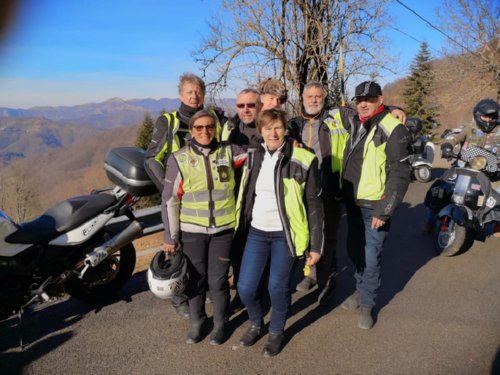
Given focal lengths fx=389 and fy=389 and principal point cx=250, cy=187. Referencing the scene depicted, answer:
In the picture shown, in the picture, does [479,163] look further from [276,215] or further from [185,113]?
[185,113]

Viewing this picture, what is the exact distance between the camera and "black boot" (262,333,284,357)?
2.89m

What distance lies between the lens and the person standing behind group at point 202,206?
2846mm

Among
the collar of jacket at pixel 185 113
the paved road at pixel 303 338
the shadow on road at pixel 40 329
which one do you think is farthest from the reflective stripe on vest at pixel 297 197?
the shadow on road at pixel 40 329

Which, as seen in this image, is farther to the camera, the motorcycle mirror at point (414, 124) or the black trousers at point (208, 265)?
the motorcycle mirror at point (414, 124)

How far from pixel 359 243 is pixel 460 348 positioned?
1.11 metres

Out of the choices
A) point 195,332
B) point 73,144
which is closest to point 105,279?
point 195,332

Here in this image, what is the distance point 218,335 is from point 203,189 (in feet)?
3.84

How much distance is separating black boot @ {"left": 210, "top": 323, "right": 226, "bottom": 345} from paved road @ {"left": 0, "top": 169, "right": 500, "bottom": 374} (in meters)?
0.06

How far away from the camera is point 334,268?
13.0 ft

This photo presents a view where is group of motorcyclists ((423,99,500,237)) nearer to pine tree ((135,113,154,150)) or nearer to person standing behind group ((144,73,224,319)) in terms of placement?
person standing behind group ((144,73,224,319))

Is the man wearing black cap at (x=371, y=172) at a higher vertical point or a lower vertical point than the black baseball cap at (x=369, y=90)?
lower

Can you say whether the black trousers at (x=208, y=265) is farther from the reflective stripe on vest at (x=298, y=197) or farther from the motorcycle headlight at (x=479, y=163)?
the motorcycle headlight at (x=479, y=163)

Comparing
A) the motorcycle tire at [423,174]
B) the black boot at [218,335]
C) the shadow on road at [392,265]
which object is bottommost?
the motorcycle tire at [423,174]

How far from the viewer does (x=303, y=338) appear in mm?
3131
